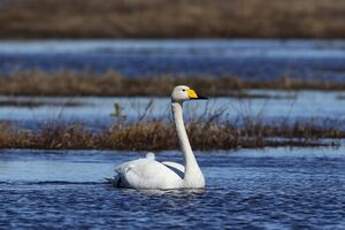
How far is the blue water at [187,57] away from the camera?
1516 inches

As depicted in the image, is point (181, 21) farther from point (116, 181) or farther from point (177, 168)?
point (177, 168)

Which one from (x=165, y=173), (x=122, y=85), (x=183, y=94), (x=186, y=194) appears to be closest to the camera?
(x=186, y=194)

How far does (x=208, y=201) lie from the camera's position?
15062 millimetres

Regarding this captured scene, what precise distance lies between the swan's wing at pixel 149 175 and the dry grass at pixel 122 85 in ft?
44.5

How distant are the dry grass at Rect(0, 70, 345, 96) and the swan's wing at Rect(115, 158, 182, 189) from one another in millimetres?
13569

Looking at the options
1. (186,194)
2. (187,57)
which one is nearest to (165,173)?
(186,194)

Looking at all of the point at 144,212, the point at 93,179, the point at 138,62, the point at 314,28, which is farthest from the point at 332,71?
→ the point at 144,212

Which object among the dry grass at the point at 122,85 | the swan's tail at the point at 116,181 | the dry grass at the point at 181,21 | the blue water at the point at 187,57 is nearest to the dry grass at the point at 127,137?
the swan's tail at the point at 116,181

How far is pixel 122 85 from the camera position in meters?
31.5

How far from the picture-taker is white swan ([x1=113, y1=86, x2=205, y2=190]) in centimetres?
1564

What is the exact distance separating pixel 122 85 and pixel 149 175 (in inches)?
621

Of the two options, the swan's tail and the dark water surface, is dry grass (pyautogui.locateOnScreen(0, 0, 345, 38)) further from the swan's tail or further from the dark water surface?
the swan's tail

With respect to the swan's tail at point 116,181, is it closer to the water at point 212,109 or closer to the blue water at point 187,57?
the water at point 212,109

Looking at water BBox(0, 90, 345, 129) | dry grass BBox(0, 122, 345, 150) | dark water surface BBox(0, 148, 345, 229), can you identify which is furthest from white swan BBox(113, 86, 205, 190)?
water BBox(0, 90, 345, 129)
